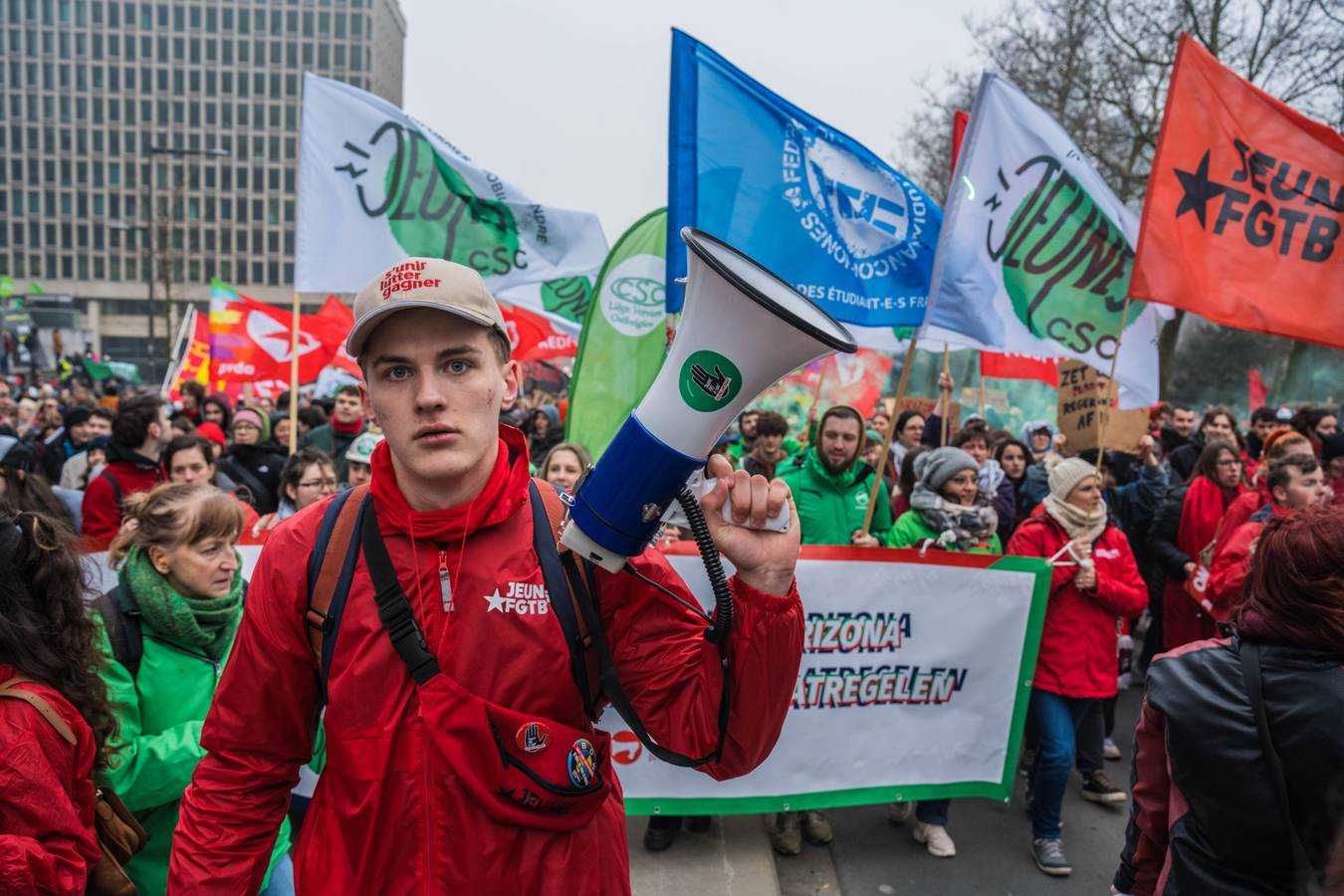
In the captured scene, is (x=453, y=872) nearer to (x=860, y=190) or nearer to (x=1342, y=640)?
(x=1342, y=640)

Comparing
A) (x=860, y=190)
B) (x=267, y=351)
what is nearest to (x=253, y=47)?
(x=267, y=351)

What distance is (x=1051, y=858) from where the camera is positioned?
404 cm

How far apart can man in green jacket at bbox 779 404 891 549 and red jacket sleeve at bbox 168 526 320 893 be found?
333 centimetres

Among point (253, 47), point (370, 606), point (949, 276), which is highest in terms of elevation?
point (253, 47)

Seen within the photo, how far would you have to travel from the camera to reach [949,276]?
15.1 ft

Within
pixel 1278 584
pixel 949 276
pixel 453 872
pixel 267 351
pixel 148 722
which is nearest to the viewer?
pixel 453 872

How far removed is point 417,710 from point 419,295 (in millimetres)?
702

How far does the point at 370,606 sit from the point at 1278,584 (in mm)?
1794

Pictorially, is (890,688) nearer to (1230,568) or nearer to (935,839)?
(935,839)

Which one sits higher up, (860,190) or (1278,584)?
(860,190)

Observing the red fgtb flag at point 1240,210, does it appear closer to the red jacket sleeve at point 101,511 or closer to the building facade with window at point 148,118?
the red jacket sleeve at point 101,511

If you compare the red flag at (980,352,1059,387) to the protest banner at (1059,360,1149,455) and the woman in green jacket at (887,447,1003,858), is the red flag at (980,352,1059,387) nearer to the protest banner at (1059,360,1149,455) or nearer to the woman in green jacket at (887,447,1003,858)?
the protest banner at (1059,360,1149,455)

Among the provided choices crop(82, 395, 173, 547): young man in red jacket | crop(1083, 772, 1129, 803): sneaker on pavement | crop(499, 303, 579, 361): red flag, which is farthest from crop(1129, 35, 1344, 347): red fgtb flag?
crop(499, 303, 579, 361): red flag

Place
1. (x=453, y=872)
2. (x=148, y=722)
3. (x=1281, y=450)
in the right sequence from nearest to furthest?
(x=453, y=872), (x=148, y=722), (x=1281, y=450)
